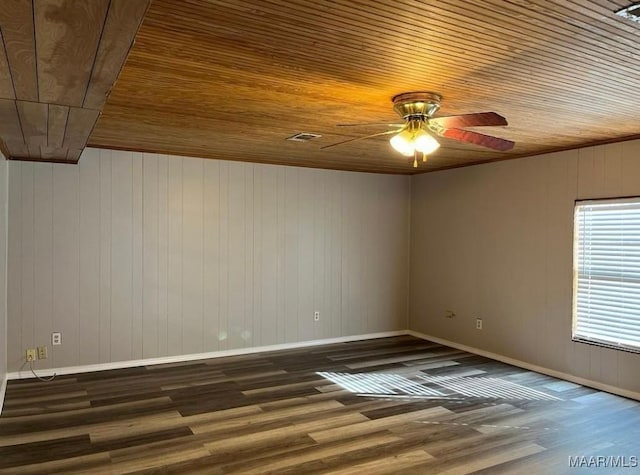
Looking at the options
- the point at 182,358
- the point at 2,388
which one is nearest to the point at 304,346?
the point at 182,358

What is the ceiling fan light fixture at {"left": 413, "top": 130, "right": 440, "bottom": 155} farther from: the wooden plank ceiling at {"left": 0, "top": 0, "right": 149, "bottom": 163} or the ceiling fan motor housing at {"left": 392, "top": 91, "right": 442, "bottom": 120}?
the wooden plank ceiling at {"left": 0, "top": 0, "right": 149, "bottom": 163}

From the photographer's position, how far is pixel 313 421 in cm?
374

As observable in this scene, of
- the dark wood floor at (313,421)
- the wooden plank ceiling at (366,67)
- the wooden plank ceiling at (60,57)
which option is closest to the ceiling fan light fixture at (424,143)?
the wooden plank ceiling at (366,67)

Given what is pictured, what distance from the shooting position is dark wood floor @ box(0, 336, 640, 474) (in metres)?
3.08

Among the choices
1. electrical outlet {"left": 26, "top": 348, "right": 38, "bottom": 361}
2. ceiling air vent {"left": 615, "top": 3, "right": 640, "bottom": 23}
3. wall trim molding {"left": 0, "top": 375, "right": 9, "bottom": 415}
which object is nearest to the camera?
ceiling air vent {"left": 615, "top": 3, "right": 640, "bottom": 23}

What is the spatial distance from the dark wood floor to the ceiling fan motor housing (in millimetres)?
2192

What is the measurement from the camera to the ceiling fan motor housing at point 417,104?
3014 mm

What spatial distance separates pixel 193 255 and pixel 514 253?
139 inches

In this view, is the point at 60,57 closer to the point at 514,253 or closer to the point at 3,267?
the point at 3,267

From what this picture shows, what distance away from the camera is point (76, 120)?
298 cm

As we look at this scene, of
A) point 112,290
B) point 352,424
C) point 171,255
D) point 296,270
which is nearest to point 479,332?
point 296,270

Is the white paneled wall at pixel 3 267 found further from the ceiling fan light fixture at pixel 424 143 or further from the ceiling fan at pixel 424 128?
the ceiling fan light fixture at pixel 424 143

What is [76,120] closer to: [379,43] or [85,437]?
[379,43]

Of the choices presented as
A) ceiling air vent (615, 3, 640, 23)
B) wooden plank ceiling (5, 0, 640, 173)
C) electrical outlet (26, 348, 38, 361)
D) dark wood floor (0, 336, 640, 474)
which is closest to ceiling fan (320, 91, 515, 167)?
wooden plank ceiling (5, 0, 640, 173)
